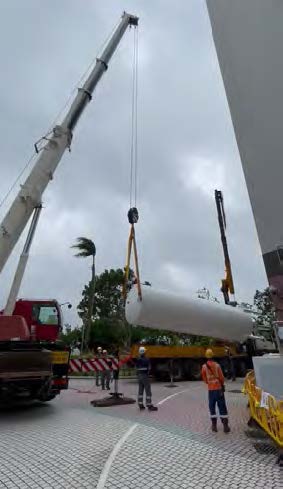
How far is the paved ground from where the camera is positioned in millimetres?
5047

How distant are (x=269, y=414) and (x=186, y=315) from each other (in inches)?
480

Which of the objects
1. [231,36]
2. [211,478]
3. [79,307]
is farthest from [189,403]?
[79,307]

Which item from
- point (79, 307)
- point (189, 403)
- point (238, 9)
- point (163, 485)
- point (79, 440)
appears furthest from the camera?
point (79, 307)

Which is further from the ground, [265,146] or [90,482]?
[265,146]

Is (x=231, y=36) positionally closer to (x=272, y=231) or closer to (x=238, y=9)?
(x=238, y=9)

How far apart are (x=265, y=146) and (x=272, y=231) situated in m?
1.62

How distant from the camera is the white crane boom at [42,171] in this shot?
1137 centimetres

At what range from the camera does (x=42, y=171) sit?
12352 mm

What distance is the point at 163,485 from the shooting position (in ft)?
16.0

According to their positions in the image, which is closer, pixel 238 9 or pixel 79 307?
pixel 238 9

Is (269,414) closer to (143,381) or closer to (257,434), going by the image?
(257,434)

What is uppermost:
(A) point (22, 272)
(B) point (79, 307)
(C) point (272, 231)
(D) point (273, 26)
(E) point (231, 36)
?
(B) point (79, 307)

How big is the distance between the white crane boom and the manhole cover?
24.4 feet

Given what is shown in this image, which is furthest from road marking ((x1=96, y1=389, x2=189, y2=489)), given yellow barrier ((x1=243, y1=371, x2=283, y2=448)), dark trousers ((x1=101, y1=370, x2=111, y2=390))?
dark trousers ((x1=101, y1=370, x2=111, y2=390))
